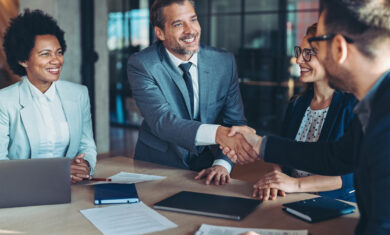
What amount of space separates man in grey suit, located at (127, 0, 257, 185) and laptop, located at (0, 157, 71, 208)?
Answer: 0.72 meters

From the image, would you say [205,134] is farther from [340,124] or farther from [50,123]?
[50,123]

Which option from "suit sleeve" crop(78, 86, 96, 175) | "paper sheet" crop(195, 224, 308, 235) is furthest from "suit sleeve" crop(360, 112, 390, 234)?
"suit sleeve" crop(78, 86, 96, 175)

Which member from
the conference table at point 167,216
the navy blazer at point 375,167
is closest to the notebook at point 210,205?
the conference table at point 167,216

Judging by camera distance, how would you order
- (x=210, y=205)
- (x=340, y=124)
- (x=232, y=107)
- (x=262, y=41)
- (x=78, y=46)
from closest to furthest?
(x=210, y=205), (x=340, y=124), (x=232, y=107), (x=78, y=46), (x=262, y=41)

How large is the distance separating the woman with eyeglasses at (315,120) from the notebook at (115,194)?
53cm

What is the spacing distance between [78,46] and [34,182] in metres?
3.93

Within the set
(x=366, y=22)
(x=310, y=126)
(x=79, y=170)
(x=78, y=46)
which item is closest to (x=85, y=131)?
(x=79, y=170)

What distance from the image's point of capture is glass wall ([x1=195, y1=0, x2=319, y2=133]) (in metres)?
7.10

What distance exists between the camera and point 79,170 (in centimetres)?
211

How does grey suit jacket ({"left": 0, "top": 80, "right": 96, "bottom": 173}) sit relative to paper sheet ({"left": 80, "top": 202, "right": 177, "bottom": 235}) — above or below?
above

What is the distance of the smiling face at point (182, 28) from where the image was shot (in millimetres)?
2490

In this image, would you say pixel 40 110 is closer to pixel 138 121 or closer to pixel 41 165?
pixel 41 165

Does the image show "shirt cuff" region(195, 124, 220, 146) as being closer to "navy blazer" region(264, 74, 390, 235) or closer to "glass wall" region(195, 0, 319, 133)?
"navy blazer" region(264, 74, 390, 235)

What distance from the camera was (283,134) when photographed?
2.56 metres
